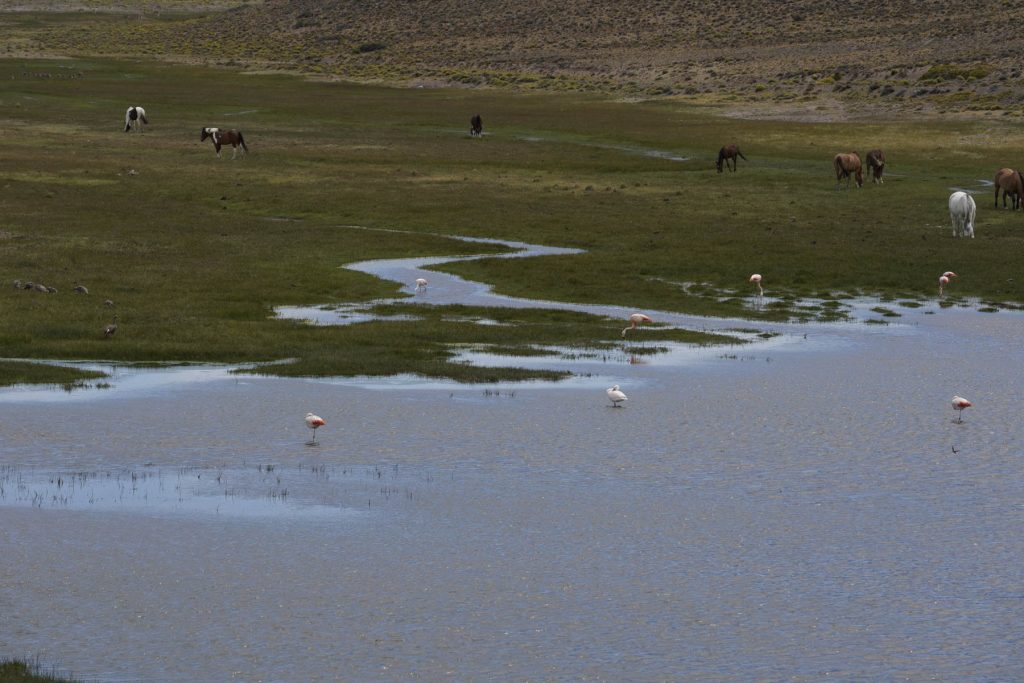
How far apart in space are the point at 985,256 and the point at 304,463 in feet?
89.3

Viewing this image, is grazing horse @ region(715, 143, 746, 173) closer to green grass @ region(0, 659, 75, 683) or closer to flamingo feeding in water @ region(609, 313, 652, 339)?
flamingo feeding in water @ region(609, 313, 652, 339)

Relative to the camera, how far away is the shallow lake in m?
13.6

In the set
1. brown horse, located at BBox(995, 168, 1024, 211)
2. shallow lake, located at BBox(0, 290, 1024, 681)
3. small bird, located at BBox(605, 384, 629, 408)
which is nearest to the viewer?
shallow lake, located at BBox(0, 290, 1024, 681)

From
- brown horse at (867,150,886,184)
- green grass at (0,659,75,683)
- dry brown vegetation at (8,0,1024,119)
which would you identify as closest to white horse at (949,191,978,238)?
brown horse at (867,150,886,184)

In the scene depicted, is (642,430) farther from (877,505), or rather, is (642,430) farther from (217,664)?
(217,664)

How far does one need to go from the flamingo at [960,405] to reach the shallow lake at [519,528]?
297 mm

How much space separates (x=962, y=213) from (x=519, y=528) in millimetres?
31392

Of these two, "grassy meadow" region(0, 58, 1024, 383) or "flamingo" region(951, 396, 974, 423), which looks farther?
"grassy meadow" region(0, 58, 1024, 383)

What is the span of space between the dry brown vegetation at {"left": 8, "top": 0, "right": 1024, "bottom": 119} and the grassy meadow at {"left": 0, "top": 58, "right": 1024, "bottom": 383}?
1776 centimetres

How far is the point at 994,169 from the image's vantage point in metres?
64.5

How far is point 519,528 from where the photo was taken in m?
17.7

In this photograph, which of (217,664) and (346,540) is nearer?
(217,664)

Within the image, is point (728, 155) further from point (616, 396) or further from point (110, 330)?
point (616, 396)

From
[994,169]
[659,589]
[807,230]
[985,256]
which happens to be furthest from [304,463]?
[994,169]
